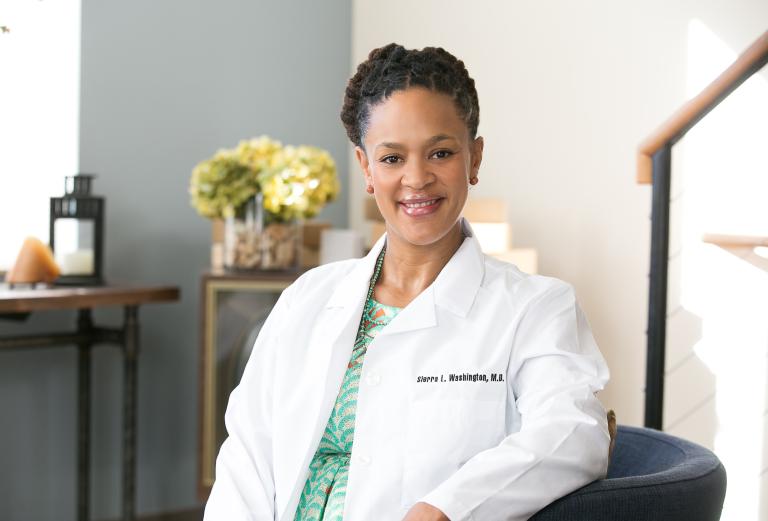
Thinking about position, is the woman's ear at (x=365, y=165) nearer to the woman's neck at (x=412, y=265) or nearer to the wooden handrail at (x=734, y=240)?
the woman's neck at (x=412, y=265)

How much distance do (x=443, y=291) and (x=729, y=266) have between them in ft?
4.09

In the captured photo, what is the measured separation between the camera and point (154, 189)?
3.57m

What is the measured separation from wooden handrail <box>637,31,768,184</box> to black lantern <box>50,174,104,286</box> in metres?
1.70

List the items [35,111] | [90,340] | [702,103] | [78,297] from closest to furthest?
[702,103] → [78,297] → [90,340] → [35,111]

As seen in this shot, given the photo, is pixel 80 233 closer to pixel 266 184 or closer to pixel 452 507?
pixel 266 184

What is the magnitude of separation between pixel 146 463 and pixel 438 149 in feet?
8.19

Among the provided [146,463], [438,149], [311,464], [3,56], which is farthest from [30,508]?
[438,149]

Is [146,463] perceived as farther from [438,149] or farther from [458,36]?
[438,149]

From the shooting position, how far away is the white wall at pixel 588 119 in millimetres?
2777

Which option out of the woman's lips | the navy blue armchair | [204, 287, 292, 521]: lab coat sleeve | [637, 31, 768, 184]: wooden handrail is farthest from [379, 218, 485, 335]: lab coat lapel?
[637, 31, 768, 184]: wooden handrail

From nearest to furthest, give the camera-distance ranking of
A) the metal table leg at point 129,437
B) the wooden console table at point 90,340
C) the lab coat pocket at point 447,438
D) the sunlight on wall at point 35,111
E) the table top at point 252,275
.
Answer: the lab coat pocket at point 447,438 < the wooden console table at point 90,340 < the table top at point 252,275 < the metal table leg at point 129,437 < the sunlight on wall at point 35,111

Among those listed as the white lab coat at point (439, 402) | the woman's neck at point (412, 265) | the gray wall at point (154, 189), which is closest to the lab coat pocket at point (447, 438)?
the white lab coat at point (439, 402)

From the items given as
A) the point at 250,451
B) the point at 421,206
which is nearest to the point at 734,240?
the point at 421,206

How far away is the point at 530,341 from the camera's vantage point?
4.73ft
